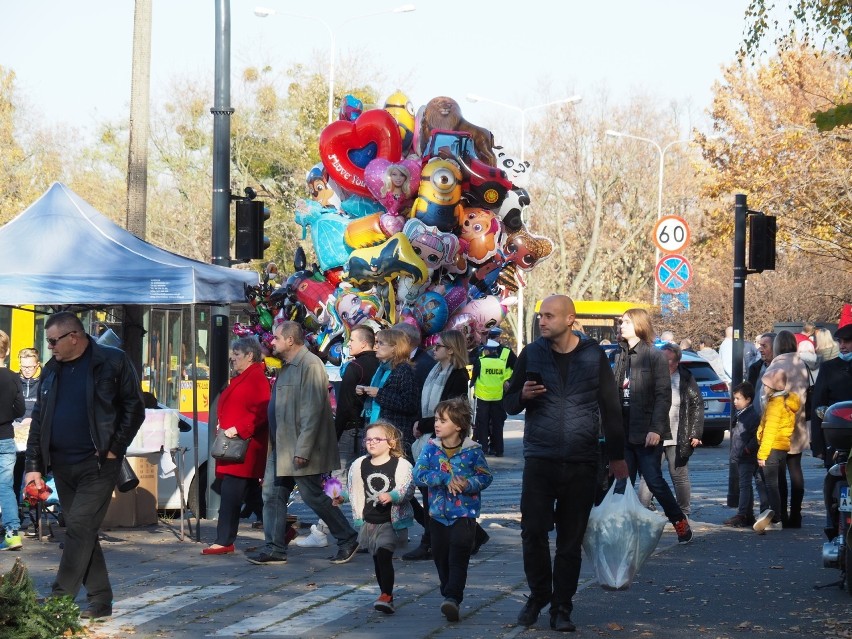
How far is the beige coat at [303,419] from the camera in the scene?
11.0 m

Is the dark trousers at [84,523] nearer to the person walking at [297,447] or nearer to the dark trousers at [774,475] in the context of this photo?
the person walking at [297,447]

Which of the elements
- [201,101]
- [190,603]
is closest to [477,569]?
[190,603]

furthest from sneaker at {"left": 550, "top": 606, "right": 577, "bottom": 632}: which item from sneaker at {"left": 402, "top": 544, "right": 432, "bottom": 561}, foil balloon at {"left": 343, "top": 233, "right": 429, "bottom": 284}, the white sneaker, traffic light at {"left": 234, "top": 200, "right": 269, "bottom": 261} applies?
foil balloon at {"left": 343, "top": 233, "right": 429, "bottom": 284}

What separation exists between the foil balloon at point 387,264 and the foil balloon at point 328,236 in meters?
0.77

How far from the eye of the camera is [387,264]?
21.4 m

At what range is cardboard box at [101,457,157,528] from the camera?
13.2m

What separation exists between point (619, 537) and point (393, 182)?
13.8 meters

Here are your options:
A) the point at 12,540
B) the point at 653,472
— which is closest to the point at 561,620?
the point at 653,472

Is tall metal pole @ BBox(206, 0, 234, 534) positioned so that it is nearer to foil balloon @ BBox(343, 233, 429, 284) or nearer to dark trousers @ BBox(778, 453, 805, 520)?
dark trousers @ BBox(778, 453, 805, 520)

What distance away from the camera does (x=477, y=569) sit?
10562 millimetres

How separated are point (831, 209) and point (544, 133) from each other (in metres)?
29.5

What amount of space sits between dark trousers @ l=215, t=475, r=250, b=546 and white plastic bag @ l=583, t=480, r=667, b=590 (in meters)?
3.71

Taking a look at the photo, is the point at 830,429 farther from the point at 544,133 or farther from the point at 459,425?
the point at 544,133

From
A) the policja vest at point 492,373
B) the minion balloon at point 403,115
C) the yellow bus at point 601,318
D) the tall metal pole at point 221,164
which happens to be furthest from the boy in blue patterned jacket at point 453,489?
the yellow bus at point 601,318
